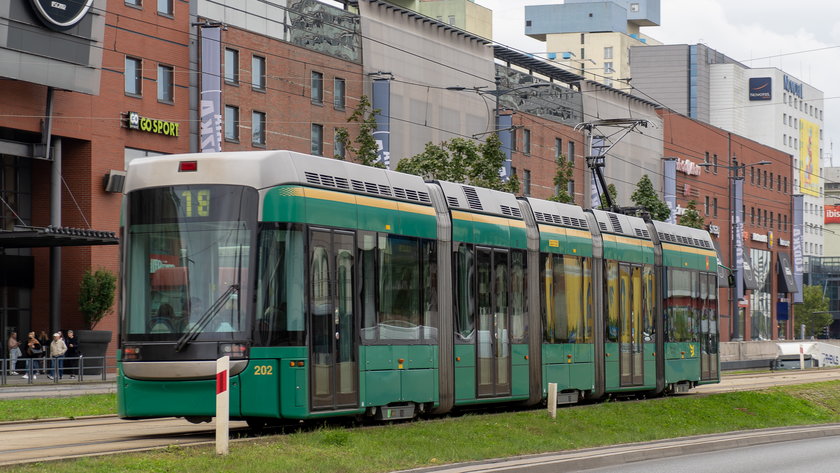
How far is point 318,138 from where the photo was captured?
58625 mm

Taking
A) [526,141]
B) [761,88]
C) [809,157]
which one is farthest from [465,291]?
[809,157]

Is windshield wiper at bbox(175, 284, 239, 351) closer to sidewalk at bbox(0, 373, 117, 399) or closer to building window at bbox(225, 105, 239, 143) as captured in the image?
sidewalk at bbox(0, 373, 117, 399)

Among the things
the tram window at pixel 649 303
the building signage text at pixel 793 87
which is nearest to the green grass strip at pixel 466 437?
the tram window at pixel 649 303

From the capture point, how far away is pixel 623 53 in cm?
15838

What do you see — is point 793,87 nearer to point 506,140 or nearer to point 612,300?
point 506,140

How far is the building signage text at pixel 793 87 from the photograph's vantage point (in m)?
156

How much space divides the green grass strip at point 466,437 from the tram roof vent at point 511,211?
3.30 m

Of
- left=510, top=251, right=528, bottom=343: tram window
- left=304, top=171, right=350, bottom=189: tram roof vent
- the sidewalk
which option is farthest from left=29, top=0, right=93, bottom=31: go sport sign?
left=304, top=171, right=350, bottom=189: tram roof vent

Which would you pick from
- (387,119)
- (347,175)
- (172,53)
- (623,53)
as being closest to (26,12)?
(172,53)

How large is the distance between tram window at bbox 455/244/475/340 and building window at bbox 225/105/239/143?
1288 inches

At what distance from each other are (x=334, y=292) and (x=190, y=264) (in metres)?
2.04

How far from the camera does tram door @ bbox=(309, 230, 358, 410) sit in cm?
1727

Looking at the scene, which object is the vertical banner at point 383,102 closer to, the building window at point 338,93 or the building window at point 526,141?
the building window at point 338,93

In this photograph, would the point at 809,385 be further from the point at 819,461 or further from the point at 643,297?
the point at 819,461
